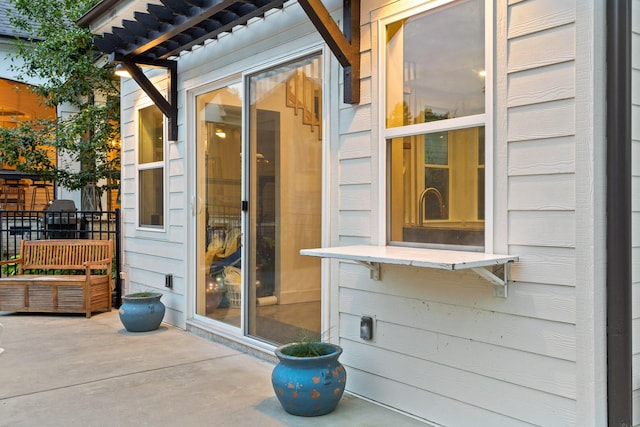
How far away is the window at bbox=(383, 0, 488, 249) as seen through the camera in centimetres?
262

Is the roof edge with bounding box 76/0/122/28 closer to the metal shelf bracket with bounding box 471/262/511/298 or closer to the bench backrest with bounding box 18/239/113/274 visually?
the bench backrest with bounding box 18/239/113/274

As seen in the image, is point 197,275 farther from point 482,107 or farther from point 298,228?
point 482,107

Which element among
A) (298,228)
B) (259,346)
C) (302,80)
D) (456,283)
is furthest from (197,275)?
(456,283)

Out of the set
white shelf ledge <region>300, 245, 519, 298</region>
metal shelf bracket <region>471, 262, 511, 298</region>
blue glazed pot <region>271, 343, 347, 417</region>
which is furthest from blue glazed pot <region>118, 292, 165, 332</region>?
metal shelf bracket <region>471, 262, 511, 298</region>

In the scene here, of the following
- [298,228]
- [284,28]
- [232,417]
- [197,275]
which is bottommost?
[232,417]

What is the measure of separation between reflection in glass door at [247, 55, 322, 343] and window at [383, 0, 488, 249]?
726 mm

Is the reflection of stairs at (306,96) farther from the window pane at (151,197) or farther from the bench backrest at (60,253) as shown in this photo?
the bench backrest at (60,253)

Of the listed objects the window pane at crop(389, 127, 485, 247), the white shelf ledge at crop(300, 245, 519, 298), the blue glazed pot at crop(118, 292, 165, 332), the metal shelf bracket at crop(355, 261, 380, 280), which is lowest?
the blue glazed pot at crop(118, 292, 165, 332)

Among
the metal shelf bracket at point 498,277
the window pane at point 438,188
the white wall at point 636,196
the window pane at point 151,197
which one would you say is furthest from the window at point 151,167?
the white wall at point 636,196

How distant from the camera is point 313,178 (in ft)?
12.1

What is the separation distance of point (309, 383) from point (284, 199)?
1.51m

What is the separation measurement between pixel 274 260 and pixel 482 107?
199cm

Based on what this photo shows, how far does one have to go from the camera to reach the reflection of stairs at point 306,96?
11.9 feet

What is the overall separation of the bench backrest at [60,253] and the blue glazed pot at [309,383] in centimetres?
384
